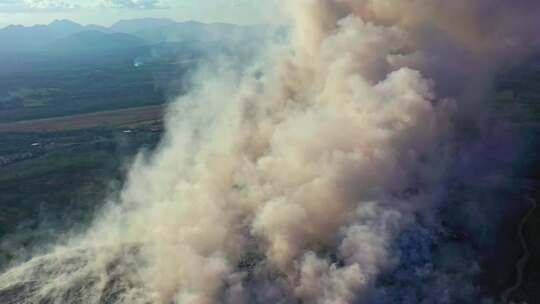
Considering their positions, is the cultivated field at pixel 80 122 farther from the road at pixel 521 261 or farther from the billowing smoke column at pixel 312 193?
the road at pixel 521 261

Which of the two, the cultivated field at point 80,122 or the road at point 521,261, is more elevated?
the cultivated field at point 80,122

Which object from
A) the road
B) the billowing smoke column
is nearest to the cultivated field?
the billowing smoke column

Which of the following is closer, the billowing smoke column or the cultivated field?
the billowing smoke column

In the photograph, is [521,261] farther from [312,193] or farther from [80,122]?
[80,122]

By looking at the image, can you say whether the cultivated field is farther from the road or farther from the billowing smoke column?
the road

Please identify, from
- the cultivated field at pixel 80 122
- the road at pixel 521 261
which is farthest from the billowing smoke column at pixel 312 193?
the cultivated field at pixel 80 122

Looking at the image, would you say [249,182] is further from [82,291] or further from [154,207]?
[82,291]

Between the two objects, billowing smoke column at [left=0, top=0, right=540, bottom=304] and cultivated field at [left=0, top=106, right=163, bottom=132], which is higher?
cultivated field at [left=0, top=106, right=163, bottom=132]

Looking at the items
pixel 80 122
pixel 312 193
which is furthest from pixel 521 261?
pixel 80 122

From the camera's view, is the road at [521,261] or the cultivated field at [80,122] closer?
the road at [521,261]

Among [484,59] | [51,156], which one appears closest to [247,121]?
[484,59]
